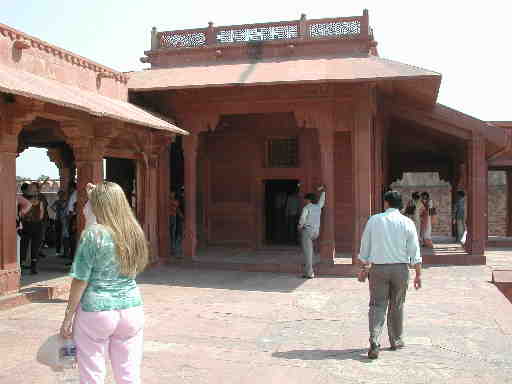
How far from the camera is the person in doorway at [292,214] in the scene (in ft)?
48.1

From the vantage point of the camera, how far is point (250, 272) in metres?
11.3

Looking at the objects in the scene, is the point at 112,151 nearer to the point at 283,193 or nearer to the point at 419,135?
the point at 283,193

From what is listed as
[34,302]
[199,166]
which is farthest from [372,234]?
[199,166]

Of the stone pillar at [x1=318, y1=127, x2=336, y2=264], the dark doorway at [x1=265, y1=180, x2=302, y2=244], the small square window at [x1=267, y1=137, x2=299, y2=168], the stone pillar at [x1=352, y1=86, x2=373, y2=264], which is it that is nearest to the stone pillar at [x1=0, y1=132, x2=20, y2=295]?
the stone pillar at [x1=318, y1=127, x2=336, y2=264]

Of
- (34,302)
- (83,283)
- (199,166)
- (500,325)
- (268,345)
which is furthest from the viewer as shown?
(199,166)

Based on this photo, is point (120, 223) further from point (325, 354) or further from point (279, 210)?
point (279, 210)

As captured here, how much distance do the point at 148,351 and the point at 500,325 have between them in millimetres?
4071

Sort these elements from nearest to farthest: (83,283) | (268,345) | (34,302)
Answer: (83,283) < (268,345) < (34,302)

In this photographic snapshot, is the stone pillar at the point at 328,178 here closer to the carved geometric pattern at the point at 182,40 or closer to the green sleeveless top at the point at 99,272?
the carved geometric pattern at the point at 182,40

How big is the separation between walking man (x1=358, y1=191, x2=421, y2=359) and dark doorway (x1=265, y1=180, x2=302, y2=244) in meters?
10.1

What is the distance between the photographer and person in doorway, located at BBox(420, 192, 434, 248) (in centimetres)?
1416

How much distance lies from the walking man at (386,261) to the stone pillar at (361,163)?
5059 millimetres

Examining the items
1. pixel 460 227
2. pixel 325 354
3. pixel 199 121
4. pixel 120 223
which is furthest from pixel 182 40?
pixel 120 223

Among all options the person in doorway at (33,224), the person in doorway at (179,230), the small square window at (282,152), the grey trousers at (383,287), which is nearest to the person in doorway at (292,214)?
the small square window at (282,152)
